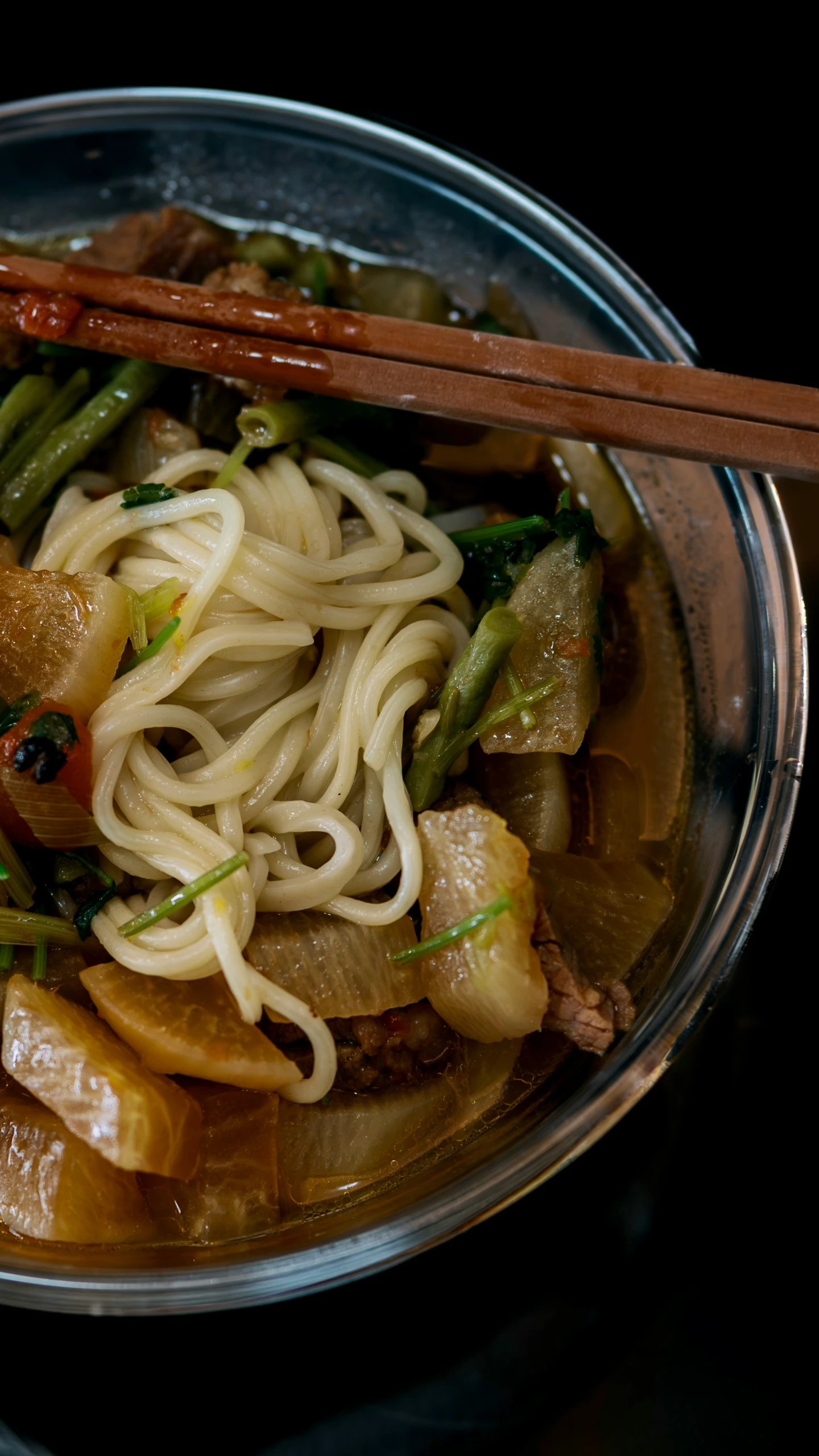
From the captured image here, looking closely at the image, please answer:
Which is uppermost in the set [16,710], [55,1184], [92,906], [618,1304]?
[16,710]

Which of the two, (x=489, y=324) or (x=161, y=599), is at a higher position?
(x=489, y=324)

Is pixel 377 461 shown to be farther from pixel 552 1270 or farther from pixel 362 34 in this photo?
pixel 552 1270

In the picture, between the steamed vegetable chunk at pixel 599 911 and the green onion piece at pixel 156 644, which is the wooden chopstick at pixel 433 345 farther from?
the steamed vegetable chunk at pixel 599 911

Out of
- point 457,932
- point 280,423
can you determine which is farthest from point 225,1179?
point 280,423

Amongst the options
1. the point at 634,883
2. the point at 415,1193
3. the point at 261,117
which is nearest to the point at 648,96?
the point at 261,117

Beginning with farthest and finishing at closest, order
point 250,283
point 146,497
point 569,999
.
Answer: point 250,283
point 146,497
point 569,999

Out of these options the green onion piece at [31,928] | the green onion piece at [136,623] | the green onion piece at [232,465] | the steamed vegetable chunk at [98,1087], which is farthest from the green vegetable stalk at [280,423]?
the steamed vegetable chunk at [98,1087]

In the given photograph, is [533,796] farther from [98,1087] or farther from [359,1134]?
[98,1087]
